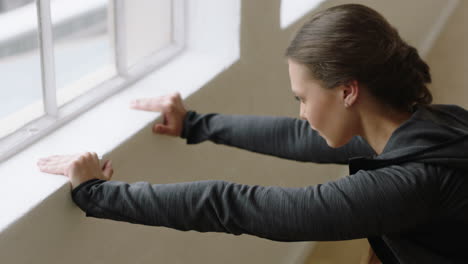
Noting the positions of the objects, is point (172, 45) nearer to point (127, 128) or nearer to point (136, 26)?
point (136, 26)

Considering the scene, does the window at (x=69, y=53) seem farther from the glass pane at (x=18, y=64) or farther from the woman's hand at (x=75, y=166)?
the woman's hand at (x=75, y=166)

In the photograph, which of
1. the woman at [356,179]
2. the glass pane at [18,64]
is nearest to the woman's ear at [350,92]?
the woman at [356,179]

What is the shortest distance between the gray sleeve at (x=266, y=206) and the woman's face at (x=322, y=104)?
165mm

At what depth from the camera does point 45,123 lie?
163 cm

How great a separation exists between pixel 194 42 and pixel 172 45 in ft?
0.21

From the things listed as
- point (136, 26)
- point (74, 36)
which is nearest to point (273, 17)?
point (136, 26)

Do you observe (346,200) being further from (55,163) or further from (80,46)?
(80,46)

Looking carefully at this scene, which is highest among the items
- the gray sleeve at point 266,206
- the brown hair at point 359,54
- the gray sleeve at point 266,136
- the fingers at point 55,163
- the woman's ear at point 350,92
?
the brown hair at point 359,54

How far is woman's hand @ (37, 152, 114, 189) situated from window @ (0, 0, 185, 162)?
119mm

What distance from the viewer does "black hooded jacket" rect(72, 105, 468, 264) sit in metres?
1.38

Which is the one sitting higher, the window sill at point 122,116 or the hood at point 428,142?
the hood at point 428,142

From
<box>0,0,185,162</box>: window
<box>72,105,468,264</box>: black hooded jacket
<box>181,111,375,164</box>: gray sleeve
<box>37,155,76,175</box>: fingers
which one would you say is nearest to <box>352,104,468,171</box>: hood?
<box>72,105,468,264</box>: black hooded jacket

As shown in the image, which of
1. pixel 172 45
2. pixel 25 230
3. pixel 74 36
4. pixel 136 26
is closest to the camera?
pixel 25 230

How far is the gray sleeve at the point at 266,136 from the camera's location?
1809 millimetres
